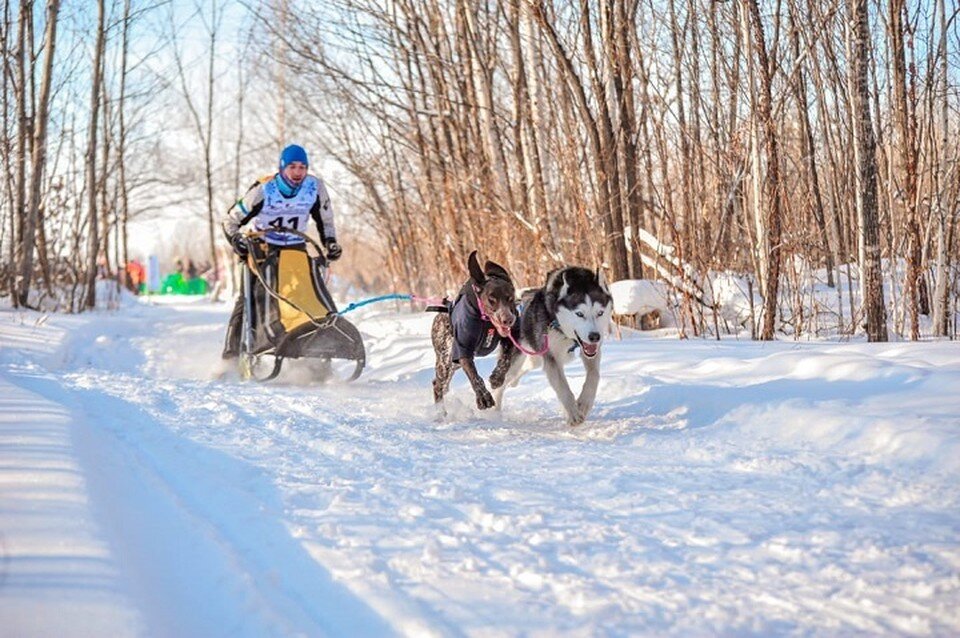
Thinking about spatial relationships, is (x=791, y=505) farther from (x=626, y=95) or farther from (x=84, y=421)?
(x=626, y=95)

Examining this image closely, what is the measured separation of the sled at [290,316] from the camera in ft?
20.4

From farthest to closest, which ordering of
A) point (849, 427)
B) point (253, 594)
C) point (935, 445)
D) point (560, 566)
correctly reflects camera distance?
point (849, 427)
point (935, 445)
point (560, 566)
point (253, 594)

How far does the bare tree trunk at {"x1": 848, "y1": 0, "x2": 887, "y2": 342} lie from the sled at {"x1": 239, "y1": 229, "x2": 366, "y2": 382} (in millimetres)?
3740

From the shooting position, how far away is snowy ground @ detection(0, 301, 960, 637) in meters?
1.86

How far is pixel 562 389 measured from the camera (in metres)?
4.26

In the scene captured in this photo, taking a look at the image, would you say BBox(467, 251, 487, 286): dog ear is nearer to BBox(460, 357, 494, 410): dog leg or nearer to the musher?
BBox(460, 357, 494, 410): dog leg

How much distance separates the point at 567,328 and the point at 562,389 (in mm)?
330

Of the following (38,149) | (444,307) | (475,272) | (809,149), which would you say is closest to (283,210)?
(444,307)

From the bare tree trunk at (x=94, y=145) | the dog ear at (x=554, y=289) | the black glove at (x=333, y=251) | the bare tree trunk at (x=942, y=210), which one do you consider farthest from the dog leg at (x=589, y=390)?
the bare tree trunk at (x=94, y=145)

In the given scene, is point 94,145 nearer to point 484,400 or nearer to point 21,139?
point 21,139

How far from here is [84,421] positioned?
13.0 ft

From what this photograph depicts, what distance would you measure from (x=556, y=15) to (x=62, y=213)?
9.25 m

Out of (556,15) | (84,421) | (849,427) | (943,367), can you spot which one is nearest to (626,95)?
(556,15)

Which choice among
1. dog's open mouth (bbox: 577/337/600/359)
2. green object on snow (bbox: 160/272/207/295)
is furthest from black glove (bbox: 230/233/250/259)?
green object on snow (bbox: 160/272/207/295)
